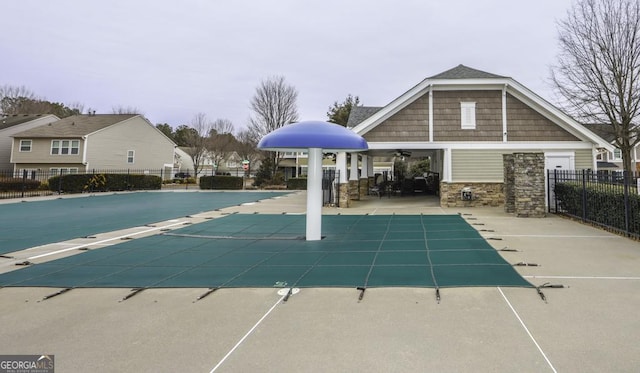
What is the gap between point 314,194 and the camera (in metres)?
7.77

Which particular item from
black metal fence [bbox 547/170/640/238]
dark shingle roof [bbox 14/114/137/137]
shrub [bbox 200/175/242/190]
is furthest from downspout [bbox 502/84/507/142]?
dark shingle roof [bbox 14/114/137/137]

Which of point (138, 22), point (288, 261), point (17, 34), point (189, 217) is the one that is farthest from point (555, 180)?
point (17, 34)

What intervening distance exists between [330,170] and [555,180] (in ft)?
29.1

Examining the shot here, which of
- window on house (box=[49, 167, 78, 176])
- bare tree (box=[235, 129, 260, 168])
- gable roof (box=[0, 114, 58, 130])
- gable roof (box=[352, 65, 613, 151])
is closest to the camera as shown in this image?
gable roof (box=[352, 65, 613, 151])

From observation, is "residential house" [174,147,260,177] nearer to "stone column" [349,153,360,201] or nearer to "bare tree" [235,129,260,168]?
"bare tree" [235,129,260,168]

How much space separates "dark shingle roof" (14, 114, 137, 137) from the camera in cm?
3042

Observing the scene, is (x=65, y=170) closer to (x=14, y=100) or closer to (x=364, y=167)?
(x=14, y=100)

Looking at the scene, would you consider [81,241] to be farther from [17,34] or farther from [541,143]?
[541,143]

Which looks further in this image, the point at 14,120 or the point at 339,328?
the point at 14,120

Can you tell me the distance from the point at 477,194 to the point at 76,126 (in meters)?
35.4

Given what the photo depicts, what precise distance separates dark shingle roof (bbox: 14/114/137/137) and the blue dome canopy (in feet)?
101

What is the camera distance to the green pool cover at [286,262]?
4777mm

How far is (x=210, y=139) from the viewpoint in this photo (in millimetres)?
46625

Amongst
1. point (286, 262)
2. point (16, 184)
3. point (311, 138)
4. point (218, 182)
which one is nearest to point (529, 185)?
point (311, 138)
